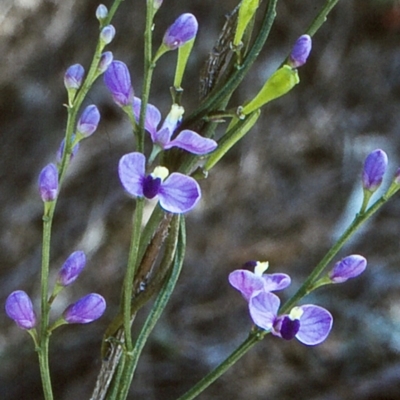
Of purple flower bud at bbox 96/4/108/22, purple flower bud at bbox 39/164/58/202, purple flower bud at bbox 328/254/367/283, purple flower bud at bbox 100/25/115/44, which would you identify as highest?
purple flower bud at bbox 96/4/108/22

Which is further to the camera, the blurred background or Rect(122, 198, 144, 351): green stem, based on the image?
the blurred background

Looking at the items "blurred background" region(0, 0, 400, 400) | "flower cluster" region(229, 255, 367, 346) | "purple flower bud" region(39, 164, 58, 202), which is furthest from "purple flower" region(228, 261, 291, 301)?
"blurred background" region(0, 0, 400, 400)

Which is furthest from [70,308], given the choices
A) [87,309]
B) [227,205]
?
[227,205]

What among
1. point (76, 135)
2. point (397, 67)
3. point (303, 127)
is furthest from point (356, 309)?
point (76, 135)

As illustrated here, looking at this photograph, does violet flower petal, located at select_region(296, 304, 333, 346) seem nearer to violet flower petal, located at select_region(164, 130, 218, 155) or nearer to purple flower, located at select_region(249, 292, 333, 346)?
purple flower, located at select_region(249, 292, 333, 346)

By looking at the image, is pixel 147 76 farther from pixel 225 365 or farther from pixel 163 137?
pixel 225 365

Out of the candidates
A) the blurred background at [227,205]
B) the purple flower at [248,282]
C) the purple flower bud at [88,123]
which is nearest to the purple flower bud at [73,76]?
the purple flower bud at [88,123]
